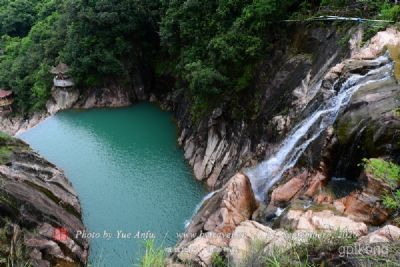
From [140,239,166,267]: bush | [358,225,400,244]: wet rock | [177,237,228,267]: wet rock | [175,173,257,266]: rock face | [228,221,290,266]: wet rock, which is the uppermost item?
[140,239,166,267]: bush

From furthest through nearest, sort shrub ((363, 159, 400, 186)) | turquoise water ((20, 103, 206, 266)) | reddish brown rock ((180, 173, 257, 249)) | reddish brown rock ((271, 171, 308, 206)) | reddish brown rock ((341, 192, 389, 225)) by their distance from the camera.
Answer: turquoise water ((20, 103, 206, 266))
reddish brown rock ((180, 173, 257, 249))
reddish brown rock ((271, 171, 308, 206))
reddish brown rock ((341, 192, 389, 225))
shrub ((363, 159, 400, 186))

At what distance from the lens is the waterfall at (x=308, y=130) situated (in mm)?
10453

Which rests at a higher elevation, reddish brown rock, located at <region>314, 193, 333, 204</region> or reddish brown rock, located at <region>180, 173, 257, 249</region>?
reddish brown rock, located at <region>314, 193, 333, 204</region>

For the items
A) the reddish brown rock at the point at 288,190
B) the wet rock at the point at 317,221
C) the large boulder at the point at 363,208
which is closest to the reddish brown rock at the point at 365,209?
the large boulder at the point at 363,208

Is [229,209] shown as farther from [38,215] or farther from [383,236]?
[38,215]

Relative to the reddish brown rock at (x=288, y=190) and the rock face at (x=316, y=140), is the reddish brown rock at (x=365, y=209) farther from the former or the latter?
the reddish brown rock at (x=288, y=190)

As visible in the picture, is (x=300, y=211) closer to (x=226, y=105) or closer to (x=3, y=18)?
(x=226, y=105)

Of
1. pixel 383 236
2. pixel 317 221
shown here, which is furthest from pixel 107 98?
pixel 383 236

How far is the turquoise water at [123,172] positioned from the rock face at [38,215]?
0.69 meters

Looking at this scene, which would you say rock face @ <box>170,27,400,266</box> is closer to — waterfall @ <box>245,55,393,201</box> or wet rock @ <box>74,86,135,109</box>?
waterfall @ <box>245,55,393,201</box>

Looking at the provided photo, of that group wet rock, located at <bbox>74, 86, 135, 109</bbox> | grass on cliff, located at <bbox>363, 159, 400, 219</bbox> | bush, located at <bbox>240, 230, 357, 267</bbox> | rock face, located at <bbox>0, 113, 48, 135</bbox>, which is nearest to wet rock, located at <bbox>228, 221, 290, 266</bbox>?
grass on cliff, located at <bbox>363, 159, 400, 219</bbox>

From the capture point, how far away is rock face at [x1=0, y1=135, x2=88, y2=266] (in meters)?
11.0

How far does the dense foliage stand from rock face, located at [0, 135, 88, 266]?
635 centimetres

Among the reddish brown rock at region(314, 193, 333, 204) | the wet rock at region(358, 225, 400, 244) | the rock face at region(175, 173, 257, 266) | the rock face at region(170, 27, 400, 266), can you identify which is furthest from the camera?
the rock face at region(175, 173, 257, 266)
